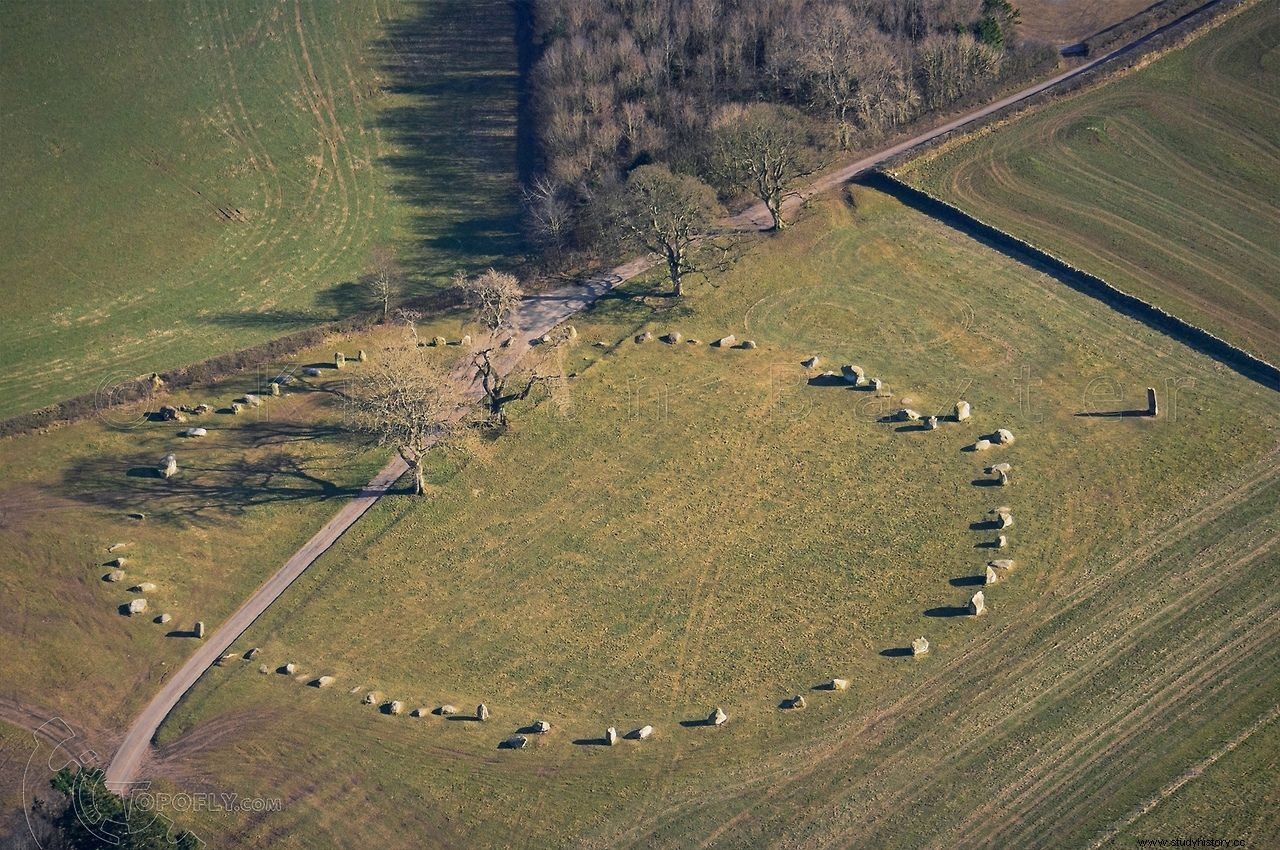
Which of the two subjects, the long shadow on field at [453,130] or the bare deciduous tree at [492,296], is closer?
the bare deciduous tree at [492,296]

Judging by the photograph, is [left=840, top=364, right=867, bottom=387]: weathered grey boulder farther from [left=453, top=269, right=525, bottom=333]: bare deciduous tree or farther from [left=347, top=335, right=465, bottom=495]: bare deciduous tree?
[left=347, top=335, right=465, bottom=495]: bare deciduous tree

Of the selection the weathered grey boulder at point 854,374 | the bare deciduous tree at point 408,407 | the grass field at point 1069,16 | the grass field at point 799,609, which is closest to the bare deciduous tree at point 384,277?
the bare deciduous tree at point 408,407

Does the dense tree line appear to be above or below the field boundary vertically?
above

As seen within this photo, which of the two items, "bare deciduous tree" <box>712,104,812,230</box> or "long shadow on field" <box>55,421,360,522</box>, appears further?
"bare deciduous tree" <box>712,104,812,230</box>

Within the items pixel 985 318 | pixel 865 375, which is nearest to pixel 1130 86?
pixel 985 318

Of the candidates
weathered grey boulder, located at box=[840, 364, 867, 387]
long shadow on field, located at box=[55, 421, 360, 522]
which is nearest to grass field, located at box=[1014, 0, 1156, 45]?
weathered grey boulder, located at box=[840, 364, 867, 387]

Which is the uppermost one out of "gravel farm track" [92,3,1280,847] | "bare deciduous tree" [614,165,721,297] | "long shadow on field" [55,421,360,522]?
"bare deciduous tree" [614,165,721,297]

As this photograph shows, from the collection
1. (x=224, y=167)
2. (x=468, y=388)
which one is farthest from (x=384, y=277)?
(x=224, y=167)

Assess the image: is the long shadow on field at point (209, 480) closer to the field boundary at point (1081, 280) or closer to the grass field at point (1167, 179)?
the field boundary at point (1081, 280)
